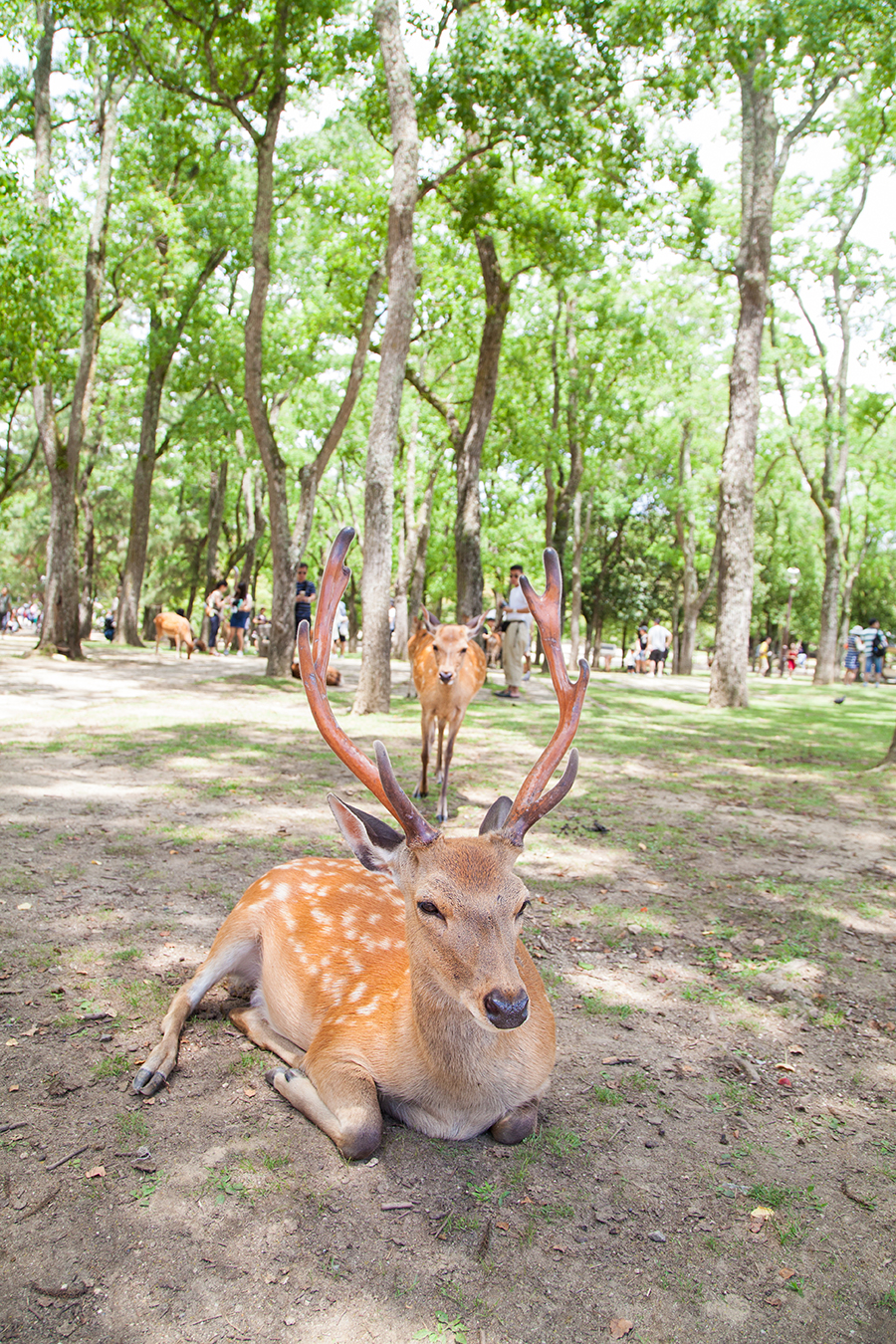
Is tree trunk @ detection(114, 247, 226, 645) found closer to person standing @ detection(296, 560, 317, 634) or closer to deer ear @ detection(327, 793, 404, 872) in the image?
person standing @ detection(296, 560, 317, 634)

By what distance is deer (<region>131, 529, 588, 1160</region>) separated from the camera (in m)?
2.50

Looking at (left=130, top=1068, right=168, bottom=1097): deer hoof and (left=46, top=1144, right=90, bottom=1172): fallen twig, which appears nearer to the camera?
(left=46, top=1144, right=90, bottom=1172): fallen twig

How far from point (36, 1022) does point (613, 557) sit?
43762 millimetres

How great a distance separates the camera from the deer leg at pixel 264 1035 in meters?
3.21

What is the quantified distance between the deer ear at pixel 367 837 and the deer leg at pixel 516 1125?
0.84m

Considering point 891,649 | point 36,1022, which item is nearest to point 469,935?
point 36,1022

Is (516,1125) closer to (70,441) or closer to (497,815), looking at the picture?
(497,815)

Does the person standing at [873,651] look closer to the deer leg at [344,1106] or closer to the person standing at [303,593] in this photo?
the person standing at [303,593]

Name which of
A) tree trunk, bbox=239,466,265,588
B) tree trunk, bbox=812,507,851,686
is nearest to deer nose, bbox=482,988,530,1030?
tree trunk, bbox=812,507,851,686

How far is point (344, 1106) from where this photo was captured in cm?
269

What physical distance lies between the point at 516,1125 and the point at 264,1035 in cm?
110

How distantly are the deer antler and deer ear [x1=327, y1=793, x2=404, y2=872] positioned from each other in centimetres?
8

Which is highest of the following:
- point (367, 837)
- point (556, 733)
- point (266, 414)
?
point (266, 414)

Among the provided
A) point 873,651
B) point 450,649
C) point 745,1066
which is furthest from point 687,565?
point 745,1066
